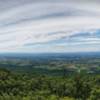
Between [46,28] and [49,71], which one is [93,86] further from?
[46,28]

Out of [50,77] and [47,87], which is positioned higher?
[50,77]

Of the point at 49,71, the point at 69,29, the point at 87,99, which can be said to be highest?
the point at 69,29

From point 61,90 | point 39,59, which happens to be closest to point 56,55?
point 39,59

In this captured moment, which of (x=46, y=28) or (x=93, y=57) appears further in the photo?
(x=46, y=28)

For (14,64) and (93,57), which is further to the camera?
(14,64)

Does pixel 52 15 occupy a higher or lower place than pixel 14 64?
higher

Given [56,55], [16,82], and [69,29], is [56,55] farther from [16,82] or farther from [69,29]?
[16,82]

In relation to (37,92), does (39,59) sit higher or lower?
higher
